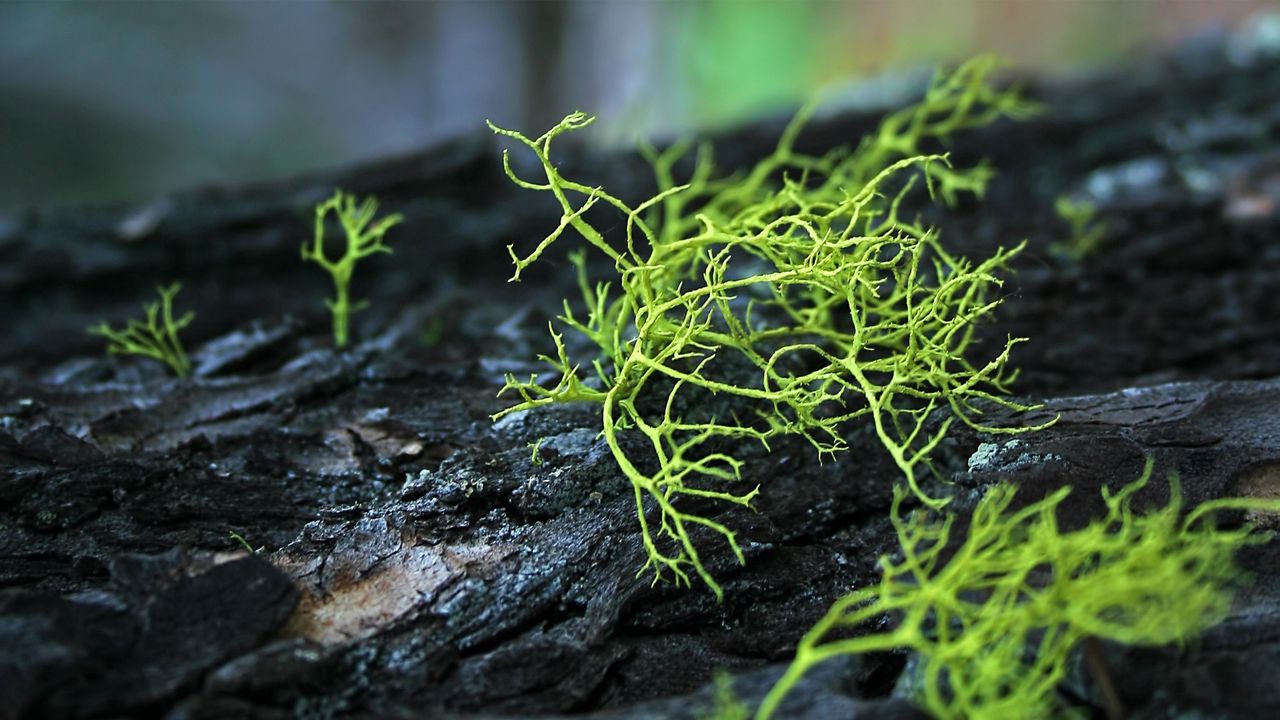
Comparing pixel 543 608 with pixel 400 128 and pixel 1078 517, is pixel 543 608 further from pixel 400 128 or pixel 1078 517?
pixel 400 128

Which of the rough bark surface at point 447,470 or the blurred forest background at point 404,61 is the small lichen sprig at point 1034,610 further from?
the blurred forest background at point 404,61

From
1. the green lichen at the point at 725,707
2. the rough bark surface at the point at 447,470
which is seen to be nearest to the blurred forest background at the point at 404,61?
the rough bark surface at the point at 447,470

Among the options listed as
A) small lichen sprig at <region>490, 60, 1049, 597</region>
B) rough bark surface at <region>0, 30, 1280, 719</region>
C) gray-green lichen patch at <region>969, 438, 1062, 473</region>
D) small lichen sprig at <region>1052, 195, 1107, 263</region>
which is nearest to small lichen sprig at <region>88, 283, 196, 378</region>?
Result: rough bark surface at <region>0, 30, 1280, 719</region>

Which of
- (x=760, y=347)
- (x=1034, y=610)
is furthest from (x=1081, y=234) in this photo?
(x=1034, y=610)

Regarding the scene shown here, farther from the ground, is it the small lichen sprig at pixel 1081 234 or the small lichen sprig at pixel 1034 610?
the small lichen sprig at pixel 1081 234

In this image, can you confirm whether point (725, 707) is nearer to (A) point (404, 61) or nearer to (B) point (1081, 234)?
(B) point (1081, 234)

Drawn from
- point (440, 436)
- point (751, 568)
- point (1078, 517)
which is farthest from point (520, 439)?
point (1078, 517)

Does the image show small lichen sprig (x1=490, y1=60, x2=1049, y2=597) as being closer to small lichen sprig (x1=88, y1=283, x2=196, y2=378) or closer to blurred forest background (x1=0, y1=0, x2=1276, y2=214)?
small lichen sprig (x1=88, y1=283, x2=196, y2=378)
